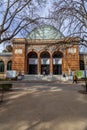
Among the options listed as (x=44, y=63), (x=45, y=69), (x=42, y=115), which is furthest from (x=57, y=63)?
(x=42, y=115)

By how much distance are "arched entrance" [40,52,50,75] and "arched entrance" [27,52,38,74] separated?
1749 millimetres

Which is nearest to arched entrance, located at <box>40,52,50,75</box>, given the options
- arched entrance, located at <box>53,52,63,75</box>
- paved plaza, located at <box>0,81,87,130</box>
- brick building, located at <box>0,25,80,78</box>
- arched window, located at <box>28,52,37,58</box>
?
brick building, located at <box>0,25,80,78</box>

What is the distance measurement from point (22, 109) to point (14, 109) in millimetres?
419

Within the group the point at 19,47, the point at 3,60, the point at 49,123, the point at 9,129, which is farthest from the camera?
the point at 3,60

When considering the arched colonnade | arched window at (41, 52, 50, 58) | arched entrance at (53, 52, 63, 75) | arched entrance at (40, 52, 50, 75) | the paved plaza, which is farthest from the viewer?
arched window at (41, 52, 50, 58)

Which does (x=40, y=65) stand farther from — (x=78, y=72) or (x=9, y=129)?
(x=9, y=129)

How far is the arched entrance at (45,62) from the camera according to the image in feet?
200

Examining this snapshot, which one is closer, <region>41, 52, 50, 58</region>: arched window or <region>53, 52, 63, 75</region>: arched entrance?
<region>53, 52, 63, 75</region>: arched entrance

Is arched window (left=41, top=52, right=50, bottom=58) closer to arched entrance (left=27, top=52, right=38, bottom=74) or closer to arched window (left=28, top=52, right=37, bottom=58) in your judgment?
arched entrance (left=27, top=52, right=38, bottom=74)

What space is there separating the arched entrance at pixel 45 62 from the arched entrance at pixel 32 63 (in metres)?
1.75

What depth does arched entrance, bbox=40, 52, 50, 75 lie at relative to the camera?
60.9m

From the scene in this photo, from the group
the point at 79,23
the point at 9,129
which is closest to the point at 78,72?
the point at 79,23

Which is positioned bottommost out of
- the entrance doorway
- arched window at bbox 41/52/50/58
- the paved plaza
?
the paved plaza

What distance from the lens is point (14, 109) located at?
12430 millimetres
